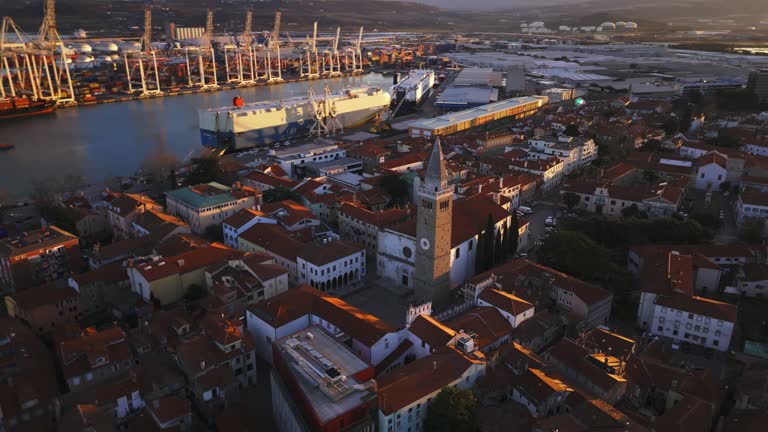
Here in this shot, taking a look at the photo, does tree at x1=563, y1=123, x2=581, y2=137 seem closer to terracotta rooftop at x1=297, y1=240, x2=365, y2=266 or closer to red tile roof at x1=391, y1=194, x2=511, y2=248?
red tile roof at x1=391, y1=194, x2=511, y2=248

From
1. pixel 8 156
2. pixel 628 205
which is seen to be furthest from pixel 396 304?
pixel 8 156

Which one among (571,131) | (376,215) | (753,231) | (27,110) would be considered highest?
(571,131)

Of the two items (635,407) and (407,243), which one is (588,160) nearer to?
(407,243)

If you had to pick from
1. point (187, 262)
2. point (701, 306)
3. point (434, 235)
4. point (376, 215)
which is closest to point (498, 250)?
point (434, 235)

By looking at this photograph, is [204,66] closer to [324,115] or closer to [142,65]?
[142,65]

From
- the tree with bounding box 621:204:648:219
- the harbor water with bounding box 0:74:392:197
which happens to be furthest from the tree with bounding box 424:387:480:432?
the harbor water with bounding box 0:74:392:197

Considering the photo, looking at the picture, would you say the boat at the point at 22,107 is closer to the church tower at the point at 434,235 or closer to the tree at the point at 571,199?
the church tower at the point at 434,235

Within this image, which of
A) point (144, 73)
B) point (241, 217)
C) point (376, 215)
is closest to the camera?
point (376, 215)
